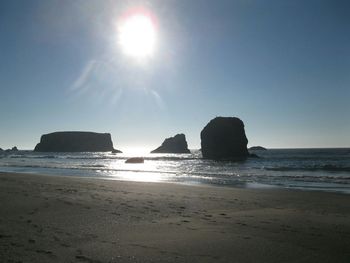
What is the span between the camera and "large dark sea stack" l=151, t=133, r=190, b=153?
179375 mm

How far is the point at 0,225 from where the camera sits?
7816 mm

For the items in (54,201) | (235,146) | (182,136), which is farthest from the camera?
(182,136)

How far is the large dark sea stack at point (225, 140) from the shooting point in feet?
329

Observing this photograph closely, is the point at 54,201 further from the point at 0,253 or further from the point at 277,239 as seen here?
the point at 277,239

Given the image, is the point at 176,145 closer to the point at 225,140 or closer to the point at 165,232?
the point at 225,140

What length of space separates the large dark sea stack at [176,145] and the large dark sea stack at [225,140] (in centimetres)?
7476

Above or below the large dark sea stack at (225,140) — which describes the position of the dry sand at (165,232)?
below

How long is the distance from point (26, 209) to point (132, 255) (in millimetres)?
5736

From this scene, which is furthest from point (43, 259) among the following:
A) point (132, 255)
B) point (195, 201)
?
point (195, 201)

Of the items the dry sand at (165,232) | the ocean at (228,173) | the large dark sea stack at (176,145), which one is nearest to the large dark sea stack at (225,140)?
the ocean at (228,173)

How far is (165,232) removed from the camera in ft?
25.3

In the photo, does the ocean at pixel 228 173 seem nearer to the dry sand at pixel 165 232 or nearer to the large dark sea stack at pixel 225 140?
the dry sand at pixel 165 232

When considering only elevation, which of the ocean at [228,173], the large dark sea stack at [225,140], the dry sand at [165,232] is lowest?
the dry sand at [165,232]

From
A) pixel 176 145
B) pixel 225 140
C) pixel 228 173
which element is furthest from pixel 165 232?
pixel 176 145
